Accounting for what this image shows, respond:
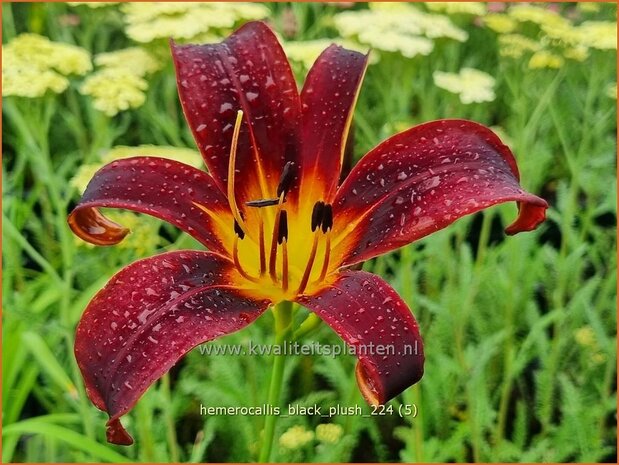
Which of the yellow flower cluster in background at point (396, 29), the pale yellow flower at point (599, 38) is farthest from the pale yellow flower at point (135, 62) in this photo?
the pale yellow flower at point (599, 38)

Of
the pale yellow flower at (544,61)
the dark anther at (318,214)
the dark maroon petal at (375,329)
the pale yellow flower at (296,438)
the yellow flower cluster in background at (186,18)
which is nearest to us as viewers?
the dark maroon petal at (375,329)

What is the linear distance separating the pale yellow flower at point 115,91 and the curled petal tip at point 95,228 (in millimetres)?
309

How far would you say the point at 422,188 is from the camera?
21.5 inches

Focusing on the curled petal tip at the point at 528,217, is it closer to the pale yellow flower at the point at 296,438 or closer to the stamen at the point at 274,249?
the stamen at the point at 274,249

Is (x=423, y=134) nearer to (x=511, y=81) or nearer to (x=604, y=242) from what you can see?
(x=511, y=81)

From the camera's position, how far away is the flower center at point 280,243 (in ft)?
1.74

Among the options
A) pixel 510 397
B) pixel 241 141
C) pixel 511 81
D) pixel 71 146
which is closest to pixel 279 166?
pixel 241 141

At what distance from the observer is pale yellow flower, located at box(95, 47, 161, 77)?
0.97 m

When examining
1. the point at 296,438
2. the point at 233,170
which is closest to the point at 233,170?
the point at 233,170

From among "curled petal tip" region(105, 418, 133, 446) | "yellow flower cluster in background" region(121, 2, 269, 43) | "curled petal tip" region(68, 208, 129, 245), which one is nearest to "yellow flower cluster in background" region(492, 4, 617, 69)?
"yellow flower cluster in background" region(121, 2, 269, 43)

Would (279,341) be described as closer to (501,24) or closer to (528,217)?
(528,217)

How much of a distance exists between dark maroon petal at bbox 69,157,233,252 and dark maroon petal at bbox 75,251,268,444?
0.04m

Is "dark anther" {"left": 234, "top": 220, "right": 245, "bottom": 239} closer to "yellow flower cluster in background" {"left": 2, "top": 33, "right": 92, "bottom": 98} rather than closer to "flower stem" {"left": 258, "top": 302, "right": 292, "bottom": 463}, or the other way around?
"flower stem" {"left": 258, "top": 302, "right": 292, "bottom": 463}

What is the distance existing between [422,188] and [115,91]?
18.3 inches
